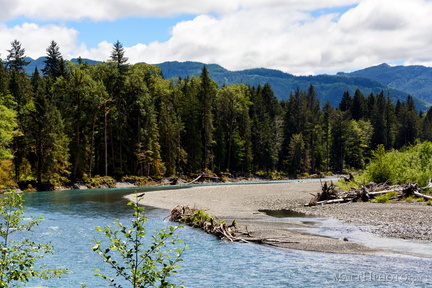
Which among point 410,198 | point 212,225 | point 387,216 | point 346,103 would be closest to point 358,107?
point 346,103

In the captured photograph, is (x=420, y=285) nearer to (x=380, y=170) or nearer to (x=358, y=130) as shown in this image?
(x=380, y=170)

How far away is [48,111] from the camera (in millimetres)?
60156

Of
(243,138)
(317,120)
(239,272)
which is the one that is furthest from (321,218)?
(317,120)

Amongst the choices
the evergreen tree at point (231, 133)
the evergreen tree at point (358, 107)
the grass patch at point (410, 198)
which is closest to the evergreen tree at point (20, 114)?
the evergreen tree at point (231, 133)

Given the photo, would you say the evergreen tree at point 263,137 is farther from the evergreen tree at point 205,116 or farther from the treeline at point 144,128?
the evergreen tree at point 205,116

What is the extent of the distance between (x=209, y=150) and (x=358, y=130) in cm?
5364

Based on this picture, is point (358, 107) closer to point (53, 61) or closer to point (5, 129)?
point (53, 61)

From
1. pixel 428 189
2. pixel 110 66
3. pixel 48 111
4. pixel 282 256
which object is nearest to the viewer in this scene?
pixel 282 256

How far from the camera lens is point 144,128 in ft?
249

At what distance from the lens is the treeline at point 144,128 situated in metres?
60.7

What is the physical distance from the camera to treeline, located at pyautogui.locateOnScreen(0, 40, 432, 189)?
60.7 meters

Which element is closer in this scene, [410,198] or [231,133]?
[410,198]

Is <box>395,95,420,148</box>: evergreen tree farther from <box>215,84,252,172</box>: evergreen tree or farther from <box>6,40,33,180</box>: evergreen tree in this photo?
<box>6,40,33,180</box>: evergreen tree

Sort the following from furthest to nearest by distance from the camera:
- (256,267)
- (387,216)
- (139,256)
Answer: (387,216)
(256,267)
(139,256)
